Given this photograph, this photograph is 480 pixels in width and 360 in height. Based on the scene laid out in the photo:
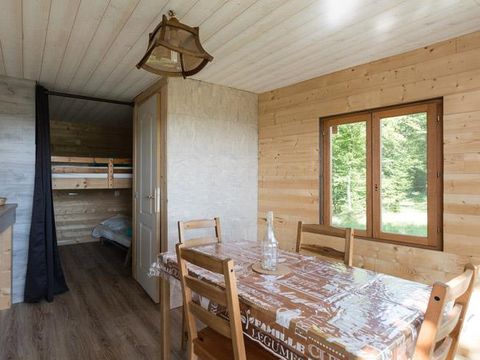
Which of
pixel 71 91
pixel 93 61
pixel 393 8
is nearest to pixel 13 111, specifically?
pixel 71 91

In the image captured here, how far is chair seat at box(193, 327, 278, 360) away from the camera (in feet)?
4.38

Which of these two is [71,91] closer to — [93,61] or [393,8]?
[93,61]

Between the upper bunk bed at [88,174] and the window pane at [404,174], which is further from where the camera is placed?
the upper bunk bed at [88,174]

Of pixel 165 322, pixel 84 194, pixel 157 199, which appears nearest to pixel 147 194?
pixel 157 199

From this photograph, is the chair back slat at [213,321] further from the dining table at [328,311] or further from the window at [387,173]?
the window at [387,173]

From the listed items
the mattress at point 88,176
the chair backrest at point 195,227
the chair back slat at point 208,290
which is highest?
the mattress at point 88,176

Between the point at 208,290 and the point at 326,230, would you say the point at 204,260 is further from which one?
the point at 326,230

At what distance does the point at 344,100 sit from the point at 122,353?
8.75 feet

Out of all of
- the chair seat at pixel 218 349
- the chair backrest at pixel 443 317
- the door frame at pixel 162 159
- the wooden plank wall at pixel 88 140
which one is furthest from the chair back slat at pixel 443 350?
the wooden plank wall at pixel 88 140

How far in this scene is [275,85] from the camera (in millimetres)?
3156

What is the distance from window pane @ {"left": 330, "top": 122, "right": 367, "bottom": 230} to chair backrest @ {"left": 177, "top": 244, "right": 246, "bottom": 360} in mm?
1754

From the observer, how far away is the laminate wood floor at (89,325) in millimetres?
2152

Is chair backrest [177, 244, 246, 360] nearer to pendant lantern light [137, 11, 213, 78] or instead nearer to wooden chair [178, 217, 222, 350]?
wooden chair [178, 217, 222, 350]

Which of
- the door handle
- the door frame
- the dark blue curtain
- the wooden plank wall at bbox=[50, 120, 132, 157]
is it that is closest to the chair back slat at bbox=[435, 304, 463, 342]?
the door frame
